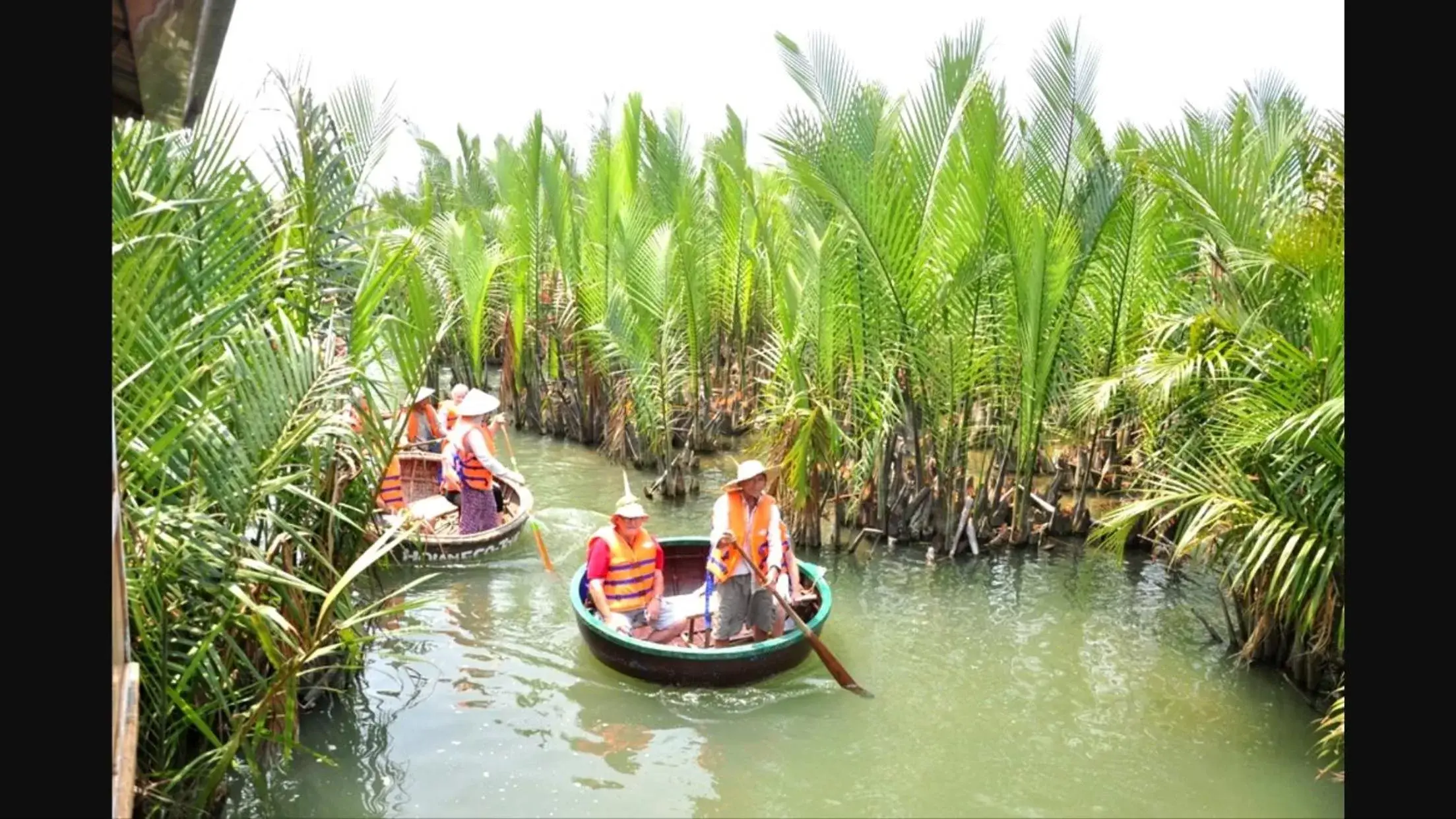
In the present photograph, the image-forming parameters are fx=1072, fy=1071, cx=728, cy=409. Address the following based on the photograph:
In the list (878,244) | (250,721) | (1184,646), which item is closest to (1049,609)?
(1184,646)

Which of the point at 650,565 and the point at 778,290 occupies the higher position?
the point at 778,290

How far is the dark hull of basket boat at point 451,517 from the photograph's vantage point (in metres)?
9.92

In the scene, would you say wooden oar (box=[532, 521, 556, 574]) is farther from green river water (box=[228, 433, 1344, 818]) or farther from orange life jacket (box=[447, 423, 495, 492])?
orange life jacket (box=[447, 423, 495, 492])

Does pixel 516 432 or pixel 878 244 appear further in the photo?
pixel 516 432

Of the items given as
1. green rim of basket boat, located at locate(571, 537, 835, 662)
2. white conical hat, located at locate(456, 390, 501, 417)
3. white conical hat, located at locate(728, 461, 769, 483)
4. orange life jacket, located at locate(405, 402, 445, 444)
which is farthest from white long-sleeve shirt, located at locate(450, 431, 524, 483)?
white conical hat, located at locate(728, 461, 769, 483)

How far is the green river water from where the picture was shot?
6.12 m

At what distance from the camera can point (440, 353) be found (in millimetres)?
16156

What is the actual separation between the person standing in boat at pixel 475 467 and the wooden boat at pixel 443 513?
0.56ft

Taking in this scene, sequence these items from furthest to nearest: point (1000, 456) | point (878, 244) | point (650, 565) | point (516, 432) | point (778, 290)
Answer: point (516, 432) → point (778, 290) → point (1000, 456) → point (878, 244) → point (650, 565)

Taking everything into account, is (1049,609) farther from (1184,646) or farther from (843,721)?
(843,721)

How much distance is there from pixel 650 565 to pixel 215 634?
12.6 ft

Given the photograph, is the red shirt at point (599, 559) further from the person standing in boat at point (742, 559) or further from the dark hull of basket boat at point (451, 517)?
the dark hull of basket boat at point (451, 517)

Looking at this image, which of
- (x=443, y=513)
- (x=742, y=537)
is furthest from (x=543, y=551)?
(x=742, y=537)

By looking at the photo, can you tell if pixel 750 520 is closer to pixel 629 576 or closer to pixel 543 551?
pixel 629 576
